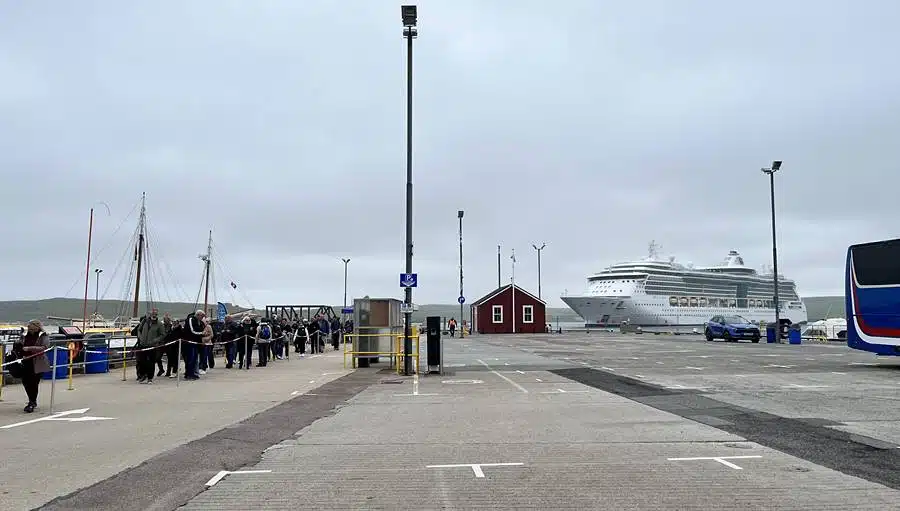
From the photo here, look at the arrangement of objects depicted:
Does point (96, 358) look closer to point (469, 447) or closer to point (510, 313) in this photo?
point (469, 447)

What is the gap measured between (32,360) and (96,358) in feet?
28.8

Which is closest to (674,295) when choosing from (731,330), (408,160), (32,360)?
(731,330)

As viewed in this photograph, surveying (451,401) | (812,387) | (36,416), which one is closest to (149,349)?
(36,416)

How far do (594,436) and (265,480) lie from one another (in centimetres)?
424

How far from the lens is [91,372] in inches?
781

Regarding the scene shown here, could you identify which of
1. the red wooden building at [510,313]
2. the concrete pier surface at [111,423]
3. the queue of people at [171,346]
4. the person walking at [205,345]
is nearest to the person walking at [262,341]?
the queue of people at [171,346]

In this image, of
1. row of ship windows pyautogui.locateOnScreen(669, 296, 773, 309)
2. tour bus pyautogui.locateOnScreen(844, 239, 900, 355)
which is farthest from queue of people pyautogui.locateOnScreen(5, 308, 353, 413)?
row of ship windows pyautogui.locateOnScreen(669, 296, 773, 309)

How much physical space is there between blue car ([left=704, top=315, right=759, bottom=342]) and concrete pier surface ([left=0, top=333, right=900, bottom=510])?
1054 inches

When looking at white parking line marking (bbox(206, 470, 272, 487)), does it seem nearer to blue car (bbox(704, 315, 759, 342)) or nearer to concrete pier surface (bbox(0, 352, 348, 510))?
concrete pier surface (bbox(0, 352, 348, 510))

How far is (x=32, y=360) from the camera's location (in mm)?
11680

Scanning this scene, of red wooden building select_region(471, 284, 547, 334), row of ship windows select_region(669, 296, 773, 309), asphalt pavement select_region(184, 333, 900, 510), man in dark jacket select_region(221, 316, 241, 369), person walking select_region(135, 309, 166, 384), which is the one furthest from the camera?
row of ship windows select_region(669, 296, 773, 309)

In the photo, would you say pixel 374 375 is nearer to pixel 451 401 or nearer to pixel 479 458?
pixel 451 401

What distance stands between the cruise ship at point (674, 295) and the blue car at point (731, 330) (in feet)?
123

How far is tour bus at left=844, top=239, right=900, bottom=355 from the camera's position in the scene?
2012cm
